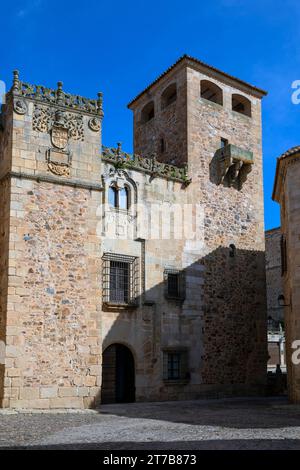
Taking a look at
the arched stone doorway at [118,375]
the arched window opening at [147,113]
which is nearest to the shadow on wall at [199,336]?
the arched stone doorway at [118,375]

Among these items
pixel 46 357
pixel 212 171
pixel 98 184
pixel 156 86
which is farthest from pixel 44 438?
pixel 156 86

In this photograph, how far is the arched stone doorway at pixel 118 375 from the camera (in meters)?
18.5

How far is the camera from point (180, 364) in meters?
19.3

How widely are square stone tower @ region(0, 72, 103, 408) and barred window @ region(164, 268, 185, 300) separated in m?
3.98

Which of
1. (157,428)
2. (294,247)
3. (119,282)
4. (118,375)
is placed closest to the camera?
(157,428)

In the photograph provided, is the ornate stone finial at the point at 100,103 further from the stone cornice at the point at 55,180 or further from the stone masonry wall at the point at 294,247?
the stone masonry wall at the point at 294,247

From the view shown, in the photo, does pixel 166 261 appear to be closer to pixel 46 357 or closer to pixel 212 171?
pixel 212 171

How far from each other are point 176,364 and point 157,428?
26.4ft

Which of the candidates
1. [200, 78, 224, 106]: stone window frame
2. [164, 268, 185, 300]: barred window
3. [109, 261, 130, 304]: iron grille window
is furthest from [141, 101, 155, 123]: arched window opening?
[109, 261, 130, 304]: iron grille window

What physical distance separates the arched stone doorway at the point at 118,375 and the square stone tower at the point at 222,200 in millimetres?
2763

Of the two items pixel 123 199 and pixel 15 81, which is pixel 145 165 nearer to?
pixel 123 199

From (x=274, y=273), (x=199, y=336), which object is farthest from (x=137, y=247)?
(x=274, y=273)

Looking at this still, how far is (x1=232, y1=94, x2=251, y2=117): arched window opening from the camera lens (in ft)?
77.4

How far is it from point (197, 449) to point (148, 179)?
12.3 m
